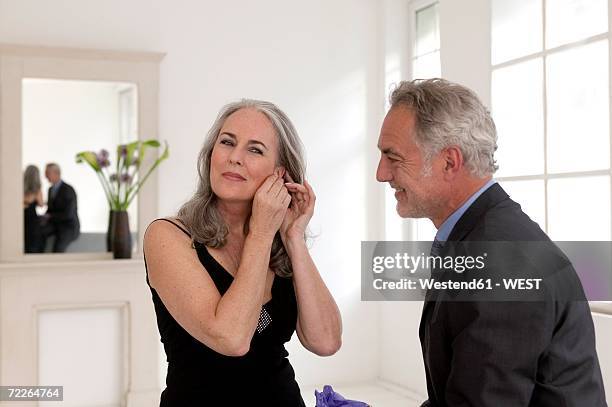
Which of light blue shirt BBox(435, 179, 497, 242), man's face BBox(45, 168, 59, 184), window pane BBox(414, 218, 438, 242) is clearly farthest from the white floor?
light blue shirt BBox(435, 179, 497, 242)

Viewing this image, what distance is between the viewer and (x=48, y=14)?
173 inches

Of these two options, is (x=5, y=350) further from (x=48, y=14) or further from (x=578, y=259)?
(x=578, y=259)

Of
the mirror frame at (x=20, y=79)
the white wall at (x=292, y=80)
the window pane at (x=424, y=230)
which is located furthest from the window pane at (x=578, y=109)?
the mirror frame at (x=20, y=79)

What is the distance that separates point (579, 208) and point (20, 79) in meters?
3.22

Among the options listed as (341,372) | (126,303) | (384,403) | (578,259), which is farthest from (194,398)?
(341,372)

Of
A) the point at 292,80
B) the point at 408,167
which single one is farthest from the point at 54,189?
the point at 408,167

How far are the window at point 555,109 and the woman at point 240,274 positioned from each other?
6.42 ft

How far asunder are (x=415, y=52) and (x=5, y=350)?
3.30 m

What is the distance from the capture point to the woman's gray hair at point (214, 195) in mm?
1843

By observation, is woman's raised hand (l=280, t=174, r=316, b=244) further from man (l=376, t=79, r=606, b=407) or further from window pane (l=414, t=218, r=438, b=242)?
window pane (l=414, t=218, r=438, b=242)

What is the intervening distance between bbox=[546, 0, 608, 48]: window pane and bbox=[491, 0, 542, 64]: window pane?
0.28ft

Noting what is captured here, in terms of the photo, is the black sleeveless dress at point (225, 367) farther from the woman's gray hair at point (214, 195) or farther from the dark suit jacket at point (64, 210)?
the dark suit jacket at point (64, 210)

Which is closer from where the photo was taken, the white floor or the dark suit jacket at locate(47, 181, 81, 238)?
the dark suit jacket at locate(47, 181, 81, 238)

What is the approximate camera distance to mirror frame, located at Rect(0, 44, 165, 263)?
4.29 meters
